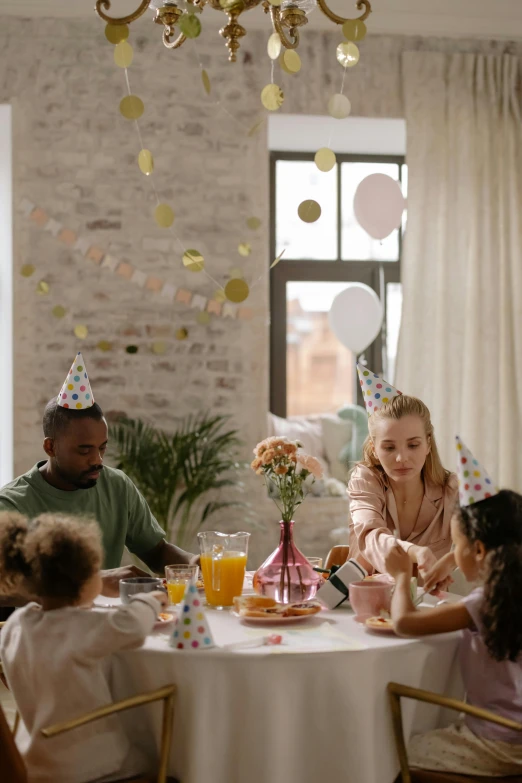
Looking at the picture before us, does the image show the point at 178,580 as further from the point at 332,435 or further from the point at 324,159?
the point at 332,435

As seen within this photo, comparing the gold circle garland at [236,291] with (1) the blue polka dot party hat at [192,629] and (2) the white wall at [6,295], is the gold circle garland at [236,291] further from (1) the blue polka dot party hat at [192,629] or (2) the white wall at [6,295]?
(1) the blue polka dot party hat at [192,629]

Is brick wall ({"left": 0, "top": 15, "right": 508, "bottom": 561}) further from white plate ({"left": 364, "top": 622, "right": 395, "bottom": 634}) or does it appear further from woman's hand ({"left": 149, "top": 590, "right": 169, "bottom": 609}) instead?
white plate ({"left": 364, "top": 622, "right": 395, "bottom": 634})

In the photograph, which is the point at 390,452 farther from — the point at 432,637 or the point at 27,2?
the point at 27,2

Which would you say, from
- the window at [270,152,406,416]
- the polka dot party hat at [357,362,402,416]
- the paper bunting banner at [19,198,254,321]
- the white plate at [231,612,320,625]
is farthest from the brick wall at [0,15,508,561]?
the white plate at [231,612,320,625]

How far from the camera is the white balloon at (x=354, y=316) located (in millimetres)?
4773

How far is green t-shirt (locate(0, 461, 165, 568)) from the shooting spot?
276cm

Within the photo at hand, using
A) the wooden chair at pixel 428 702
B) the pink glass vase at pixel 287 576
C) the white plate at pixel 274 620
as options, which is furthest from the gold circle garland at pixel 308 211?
the wooden chair at pixel 428 702

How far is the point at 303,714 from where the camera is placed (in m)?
1.90

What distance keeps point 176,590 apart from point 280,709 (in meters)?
0.54

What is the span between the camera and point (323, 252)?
5.85 metres

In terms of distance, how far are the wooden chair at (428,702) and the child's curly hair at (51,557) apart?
695mm

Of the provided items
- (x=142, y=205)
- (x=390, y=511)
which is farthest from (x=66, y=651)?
(x=142, y=205)

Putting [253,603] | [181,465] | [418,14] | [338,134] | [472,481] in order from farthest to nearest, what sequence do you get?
[338,134], [418,14], [181,465], [253,603], [472,481]

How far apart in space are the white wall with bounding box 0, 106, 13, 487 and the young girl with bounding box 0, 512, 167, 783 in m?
3.07
